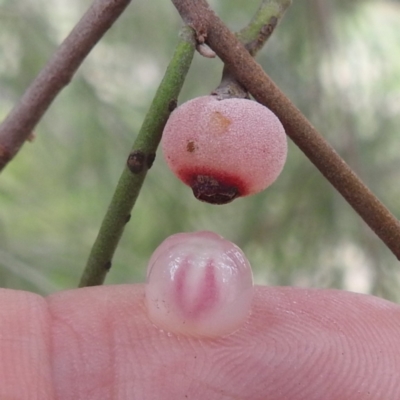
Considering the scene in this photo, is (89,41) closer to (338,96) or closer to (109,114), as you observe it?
(109,114)

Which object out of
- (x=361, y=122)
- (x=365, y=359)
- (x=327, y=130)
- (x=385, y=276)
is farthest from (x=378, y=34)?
(x=365, y=359)

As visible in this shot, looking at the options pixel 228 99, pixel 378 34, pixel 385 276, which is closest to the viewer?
pixel 228 99

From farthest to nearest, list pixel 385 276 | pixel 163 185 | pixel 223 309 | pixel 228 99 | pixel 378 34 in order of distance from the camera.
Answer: pixel 378 34
pixel 163 185
pixel 385 276
pixel 223 309
pixel 228 99

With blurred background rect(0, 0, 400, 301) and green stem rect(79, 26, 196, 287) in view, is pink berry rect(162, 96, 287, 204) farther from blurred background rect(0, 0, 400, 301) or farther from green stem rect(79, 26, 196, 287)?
blurred background rect(0, 0, 400, 301)

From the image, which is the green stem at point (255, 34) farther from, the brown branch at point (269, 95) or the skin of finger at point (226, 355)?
the skin of finger at point (226, 355)

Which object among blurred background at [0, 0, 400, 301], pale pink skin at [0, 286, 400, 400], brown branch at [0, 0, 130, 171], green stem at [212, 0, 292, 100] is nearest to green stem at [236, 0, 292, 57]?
green stem at [212, 0, 292, 100]

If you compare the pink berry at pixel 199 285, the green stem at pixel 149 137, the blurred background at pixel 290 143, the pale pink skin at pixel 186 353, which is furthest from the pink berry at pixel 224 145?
the blurred background at pixel 290 143
